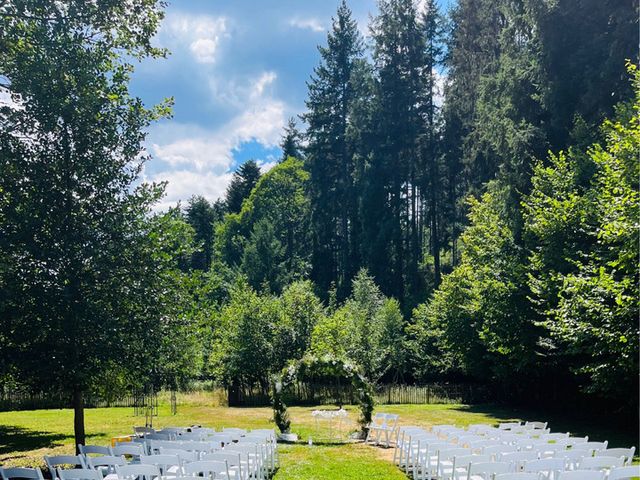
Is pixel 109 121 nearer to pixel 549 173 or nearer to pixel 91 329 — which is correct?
pixel 91 329

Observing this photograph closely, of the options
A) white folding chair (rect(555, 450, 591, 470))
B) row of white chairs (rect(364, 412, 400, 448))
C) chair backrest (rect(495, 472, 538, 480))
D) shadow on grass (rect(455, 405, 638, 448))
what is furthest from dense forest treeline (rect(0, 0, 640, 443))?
chair backrest (rect(495, 472, 538, 480))

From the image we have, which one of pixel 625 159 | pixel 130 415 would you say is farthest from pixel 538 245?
pixel 130 415

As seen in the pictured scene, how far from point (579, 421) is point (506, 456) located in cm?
1582

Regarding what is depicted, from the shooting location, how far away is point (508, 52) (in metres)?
25.2

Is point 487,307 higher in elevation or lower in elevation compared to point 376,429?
higher

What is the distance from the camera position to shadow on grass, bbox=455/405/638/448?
1714 centimetres

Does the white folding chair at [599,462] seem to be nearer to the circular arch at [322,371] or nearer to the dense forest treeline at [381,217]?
the dense forest treeline at [381,217]

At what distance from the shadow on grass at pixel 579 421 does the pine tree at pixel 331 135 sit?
24.1 meters

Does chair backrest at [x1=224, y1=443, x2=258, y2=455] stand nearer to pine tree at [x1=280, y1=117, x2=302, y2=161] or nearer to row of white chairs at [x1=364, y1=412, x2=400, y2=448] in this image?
row of white chairs at [x1=364, y1=412, x2=400, y2=448]

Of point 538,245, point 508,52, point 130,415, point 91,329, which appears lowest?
point 130,415

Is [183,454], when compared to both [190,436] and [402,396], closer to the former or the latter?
[190,436]

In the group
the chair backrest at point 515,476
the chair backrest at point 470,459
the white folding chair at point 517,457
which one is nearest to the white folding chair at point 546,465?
the white folding chair at point 517,457

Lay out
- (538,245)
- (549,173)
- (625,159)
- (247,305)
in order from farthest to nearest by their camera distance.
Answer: (247,305) → (538,245) → (549,173) → (625,159)

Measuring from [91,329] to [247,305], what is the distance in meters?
19.6
